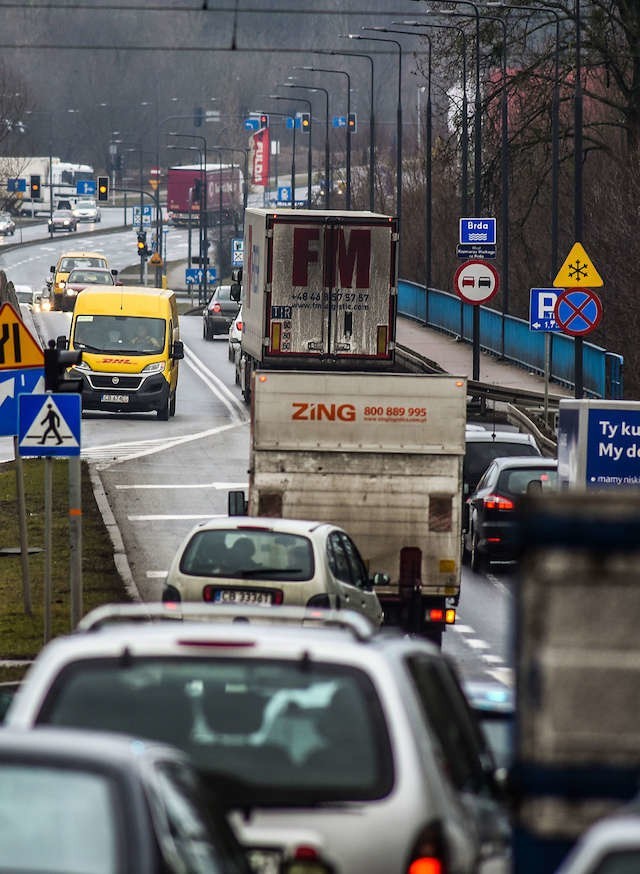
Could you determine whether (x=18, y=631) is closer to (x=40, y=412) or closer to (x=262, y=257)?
(x=40, y=412)

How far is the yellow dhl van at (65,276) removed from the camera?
229ft

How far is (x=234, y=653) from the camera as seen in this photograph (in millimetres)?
6922

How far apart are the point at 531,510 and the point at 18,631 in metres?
15.0

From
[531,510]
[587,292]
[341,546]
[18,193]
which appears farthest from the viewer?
[18,193]

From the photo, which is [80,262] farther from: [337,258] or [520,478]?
[520,478]

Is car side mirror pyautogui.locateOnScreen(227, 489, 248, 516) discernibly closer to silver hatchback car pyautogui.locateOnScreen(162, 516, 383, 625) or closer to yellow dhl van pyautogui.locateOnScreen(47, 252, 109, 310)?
silver hatchback car pyautogui.locateOnScreen(162, 516, 383, 625)

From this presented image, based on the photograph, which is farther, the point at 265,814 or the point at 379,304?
the point at 379,304

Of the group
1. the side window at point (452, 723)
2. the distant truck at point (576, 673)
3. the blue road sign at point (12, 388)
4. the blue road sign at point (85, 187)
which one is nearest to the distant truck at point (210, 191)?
the blue road sign at point (85, 187)

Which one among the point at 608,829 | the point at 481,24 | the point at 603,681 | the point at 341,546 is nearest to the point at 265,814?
the point at 603,681

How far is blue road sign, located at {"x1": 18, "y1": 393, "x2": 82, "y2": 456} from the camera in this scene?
1825 centimetres

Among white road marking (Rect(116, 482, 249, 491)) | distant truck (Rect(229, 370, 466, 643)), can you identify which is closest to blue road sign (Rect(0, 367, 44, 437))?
distant truck (Rect(229, 370, 466, 643))

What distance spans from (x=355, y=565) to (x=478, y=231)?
2282 cm

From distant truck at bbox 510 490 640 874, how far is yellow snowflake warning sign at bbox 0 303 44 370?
14895mm

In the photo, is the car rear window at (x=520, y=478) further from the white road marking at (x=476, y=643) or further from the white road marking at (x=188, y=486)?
the white road marking at (x=188, y=486)
